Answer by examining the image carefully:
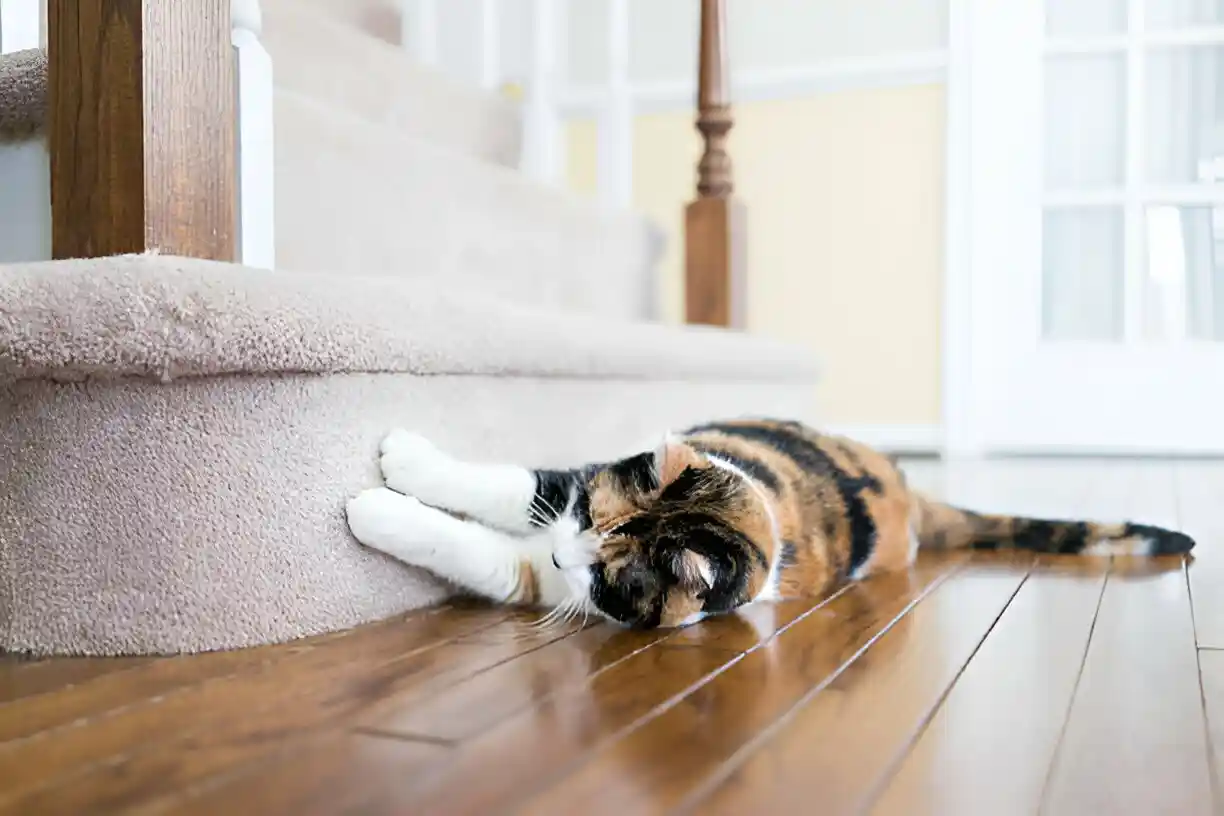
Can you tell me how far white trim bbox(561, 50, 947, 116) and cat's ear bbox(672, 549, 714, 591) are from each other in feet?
8.57

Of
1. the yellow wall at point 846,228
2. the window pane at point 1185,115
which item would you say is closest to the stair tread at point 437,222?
the yellow wall at point 846,228

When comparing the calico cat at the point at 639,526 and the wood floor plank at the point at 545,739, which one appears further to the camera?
the calico cat at the point at 639,526

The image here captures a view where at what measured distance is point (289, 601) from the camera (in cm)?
103

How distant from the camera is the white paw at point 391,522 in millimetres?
1073

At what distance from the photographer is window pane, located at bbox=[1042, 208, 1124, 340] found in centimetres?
326

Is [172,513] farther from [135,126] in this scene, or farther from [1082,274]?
[1082,274]

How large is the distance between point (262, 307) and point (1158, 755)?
77cm

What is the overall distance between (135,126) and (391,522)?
1.40ft

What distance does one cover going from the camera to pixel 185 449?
971mm

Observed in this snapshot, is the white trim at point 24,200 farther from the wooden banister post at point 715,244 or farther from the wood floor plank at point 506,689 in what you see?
the wooden banister post at point 715,244

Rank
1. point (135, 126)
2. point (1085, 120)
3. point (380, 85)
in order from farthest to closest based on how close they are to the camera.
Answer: point (1085, 120) < point (380, 85) < point (135, 126)

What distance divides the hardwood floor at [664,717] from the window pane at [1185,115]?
239 cm

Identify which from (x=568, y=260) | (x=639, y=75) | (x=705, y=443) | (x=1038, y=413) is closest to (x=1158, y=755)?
(x=705, y=443)

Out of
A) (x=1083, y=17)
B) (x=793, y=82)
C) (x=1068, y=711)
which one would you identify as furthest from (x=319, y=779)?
(x=1083, y=17)
